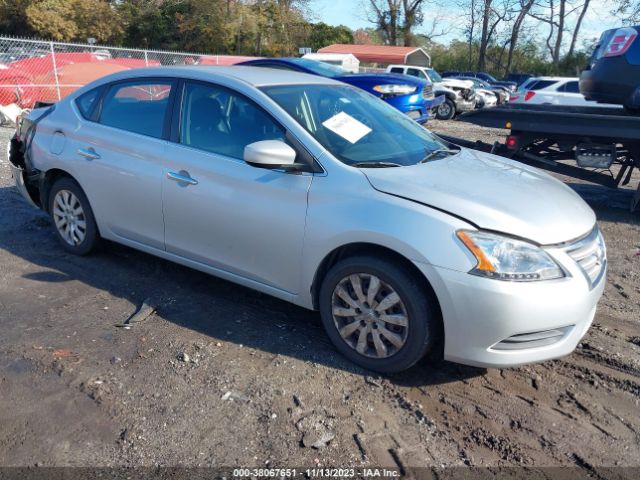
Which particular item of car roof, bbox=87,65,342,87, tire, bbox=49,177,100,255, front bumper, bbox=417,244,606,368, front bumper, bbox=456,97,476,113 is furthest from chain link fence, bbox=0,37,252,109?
front bumper, bbox=417,244,606,368

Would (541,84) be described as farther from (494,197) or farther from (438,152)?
(494,197)

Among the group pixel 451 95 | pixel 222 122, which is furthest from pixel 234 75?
pixel 451 95

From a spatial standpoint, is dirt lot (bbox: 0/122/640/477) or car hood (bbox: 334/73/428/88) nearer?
dirt lot (bbox: 0/122/640/477)

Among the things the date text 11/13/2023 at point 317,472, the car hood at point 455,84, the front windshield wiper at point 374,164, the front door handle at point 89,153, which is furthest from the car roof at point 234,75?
the car hood at point 455,84

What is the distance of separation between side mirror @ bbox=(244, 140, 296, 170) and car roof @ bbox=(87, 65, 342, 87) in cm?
72

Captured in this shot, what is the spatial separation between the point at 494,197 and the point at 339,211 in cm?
90

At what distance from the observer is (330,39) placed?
57406 millimetres

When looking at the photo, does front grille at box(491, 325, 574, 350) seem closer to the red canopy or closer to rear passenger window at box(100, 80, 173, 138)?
rear passenger window at box(100, 80, 173, 138)

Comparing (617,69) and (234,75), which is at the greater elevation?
(234,75)

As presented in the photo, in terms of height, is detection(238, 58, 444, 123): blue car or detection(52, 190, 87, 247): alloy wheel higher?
detection(238, 58, 444, 123): blue car

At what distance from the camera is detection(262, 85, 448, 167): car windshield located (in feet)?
12.3

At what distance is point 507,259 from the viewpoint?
3016 millimetres

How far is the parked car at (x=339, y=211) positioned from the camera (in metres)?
3.07

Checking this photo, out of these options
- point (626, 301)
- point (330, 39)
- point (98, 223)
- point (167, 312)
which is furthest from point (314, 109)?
point (330, 39)
